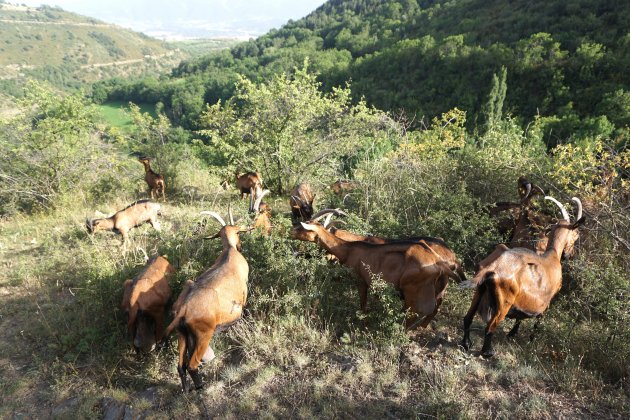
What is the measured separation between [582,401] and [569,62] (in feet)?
152

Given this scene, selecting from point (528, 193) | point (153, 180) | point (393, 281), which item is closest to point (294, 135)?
point (153, 180)

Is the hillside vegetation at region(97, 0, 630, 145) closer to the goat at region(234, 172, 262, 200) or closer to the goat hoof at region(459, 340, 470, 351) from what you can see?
the goat at region(234, 172, 262, 200)

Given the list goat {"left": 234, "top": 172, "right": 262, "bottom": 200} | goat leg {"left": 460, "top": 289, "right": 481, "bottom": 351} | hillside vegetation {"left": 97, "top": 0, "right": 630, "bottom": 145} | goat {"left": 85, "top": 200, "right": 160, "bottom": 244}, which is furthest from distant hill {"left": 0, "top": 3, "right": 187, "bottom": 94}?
goat leg {"left": 460, "top": 289, "right": 481, "bottom": 351}

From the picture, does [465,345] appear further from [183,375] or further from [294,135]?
[294,135]

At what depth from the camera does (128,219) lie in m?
8.33

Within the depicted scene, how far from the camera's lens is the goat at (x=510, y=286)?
4.18 meters

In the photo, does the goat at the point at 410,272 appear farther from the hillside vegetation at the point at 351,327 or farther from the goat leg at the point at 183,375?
the goat leg at the point at 183,375

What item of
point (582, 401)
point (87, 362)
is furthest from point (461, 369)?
point (87, 362)

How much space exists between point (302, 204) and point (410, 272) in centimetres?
437

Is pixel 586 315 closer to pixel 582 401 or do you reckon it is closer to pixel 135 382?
pixel 582 401

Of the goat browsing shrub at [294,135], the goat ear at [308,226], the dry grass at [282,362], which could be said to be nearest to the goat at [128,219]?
the dry grass at [282,362]

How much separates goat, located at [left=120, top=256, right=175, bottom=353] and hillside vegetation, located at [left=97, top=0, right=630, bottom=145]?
16.5 meters

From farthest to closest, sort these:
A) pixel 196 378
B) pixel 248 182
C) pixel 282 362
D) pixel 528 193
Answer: pixel 248 182, pixel 528 193, pixel 282 362, pixel 196 378

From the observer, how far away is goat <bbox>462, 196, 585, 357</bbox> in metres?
4.18
